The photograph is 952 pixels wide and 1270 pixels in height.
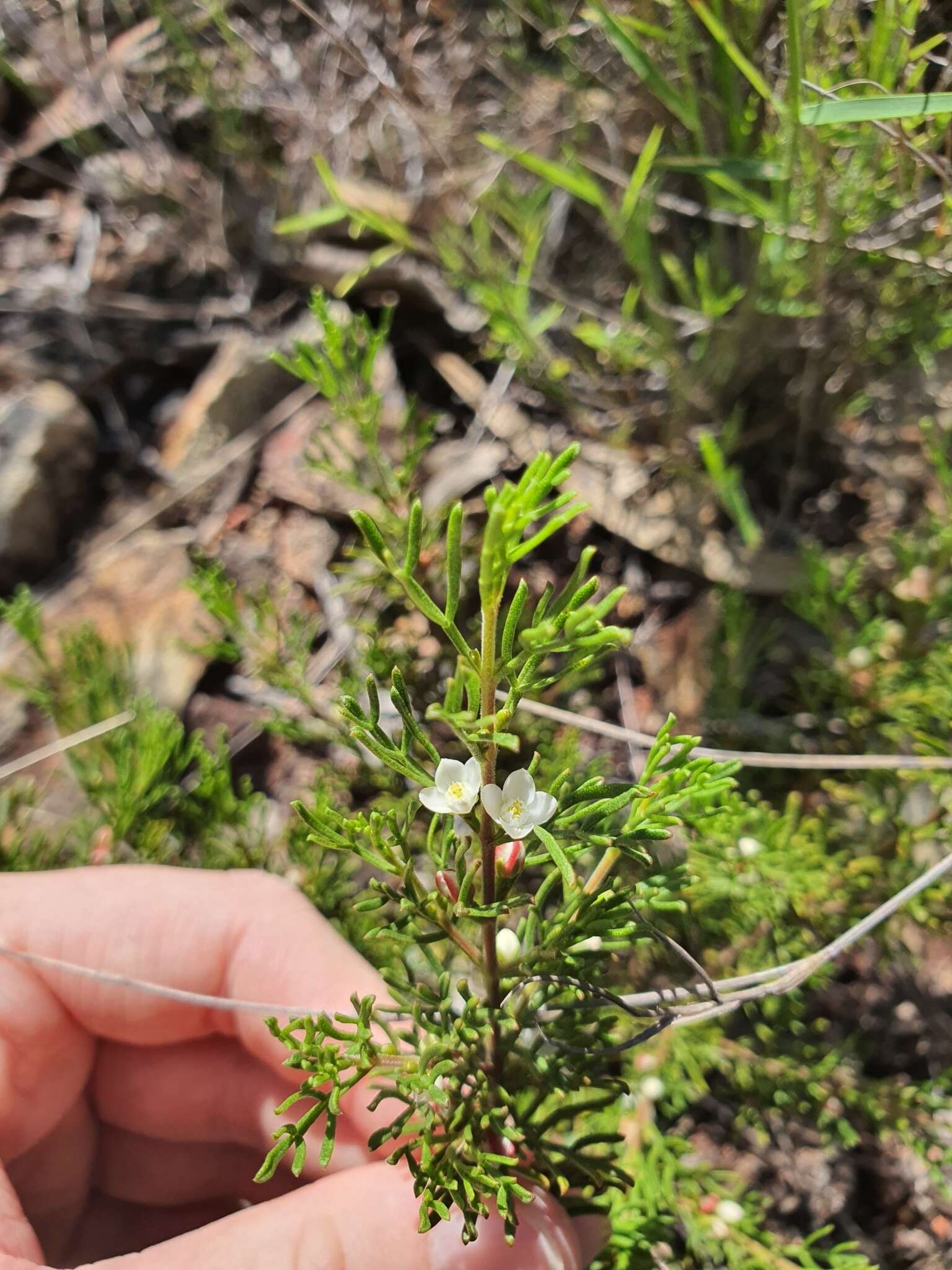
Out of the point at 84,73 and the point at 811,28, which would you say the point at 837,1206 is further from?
the point at 84,73

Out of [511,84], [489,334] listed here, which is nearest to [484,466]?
[489,334]

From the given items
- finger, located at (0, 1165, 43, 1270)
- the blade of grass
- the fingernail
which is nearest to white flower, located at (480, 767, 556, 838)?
the fingernail

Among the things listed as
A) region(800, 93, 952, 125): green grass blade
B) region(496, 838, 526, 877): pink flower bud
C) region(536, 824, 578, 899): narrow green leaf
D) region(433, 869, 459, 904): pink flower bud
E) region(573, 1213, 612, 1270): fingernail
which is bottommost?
region(573, 1213, 612, 1270): fingernail

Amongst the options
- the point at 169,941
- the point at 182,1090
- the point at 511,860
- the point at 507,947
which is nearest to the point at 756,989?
the point at 507,947

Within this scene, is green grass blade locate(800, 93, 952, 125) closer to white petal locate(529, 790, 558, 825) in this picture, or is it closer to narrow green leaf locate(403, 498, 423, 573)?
narrow green leaf locate(403, 498, 423, 573)

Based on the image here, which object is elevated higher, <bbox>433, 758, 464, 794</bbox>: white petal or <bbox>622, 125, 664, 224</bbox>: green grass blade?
<bbox>622, 125, 664, 224</bbox>: green grass blade

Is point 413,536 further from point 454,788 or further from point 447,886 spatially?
point 447,886

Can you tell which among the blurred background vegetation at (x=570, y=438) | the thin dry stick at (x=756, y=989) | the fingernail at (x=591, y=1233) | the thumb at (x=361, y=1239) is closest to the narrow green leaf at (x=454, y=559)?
the blurred background vegetation at (x=570, y=438)
